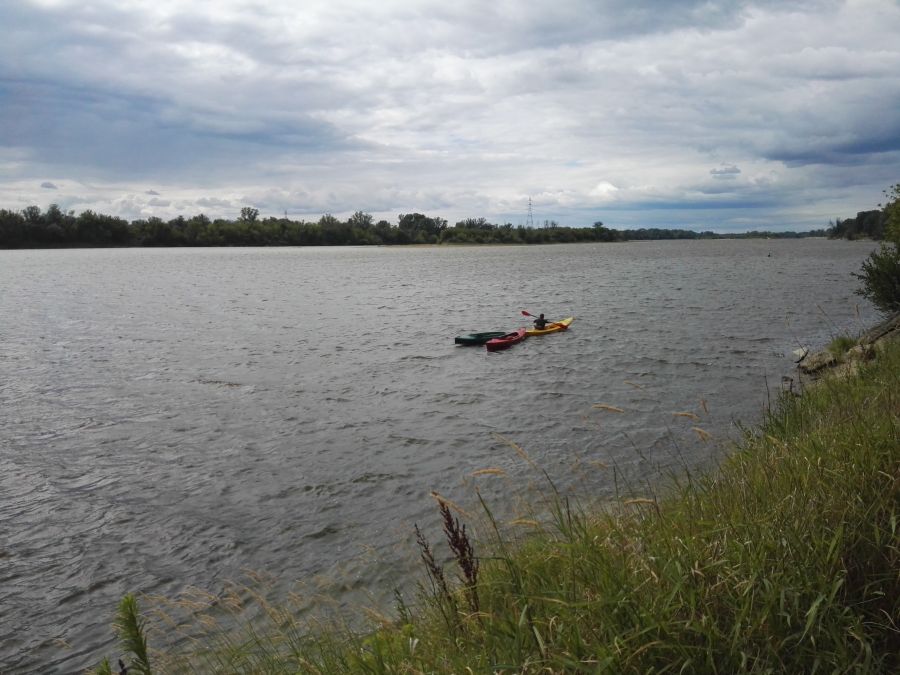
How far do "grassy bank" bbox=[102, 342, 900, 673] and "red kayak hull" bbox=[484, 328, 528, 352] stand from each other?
712 inches

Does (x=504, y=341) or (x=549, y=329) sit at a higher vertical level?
(x=549, y=329)

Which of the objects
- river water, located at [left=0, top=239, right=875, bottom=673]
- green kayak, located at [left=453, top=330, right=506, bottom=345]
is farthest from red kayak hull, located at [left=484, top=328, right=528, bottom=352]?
river water, located at [left=0, top=239, right=875, bottom=673]

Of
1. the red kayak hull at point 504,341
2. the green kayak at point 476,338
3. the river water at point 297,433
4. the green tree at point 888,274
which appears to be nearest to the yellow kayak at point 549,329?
the river water at point 297,433

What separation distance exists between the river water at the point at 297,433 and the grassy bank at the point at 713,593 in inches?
120

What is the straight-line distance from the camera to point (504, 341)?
23.6 m

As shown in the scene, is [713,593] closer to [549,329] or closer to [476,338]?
[476,338]

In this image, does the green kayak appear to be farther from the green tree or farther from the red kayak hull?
the green tree

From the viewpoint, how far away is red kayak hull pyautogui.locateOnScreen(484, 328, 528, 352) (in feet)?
76.3

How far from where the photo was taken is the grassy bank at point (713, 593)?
301 centimetres

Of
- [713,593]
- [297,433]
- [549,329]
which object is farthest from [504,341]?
[713,593]

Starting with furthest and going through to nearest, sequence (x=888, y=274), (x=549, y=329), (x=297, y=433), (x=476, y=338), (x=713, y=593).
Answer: (x=549, y=329) → (x=476, y=338) → (x=888, y=274) → (x=297, y=433) → (x=713, y=593)

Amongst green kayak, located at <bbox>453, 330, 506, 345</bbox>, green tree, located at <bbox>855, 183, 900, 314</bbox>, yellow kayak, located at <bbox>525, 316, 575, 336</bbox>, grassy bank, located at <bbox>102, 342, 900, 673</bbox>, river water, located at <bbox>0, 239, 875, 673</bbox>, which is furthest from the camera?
yellow kayak, located at <bbox>525, 316, 575, 336</bbox>

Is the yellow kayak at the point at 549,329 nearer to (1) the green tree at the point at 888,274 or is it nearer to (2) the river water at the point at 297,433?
(2) the river water at the point at 297,433

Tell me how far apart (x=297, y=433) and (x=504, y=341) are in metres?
11.5
